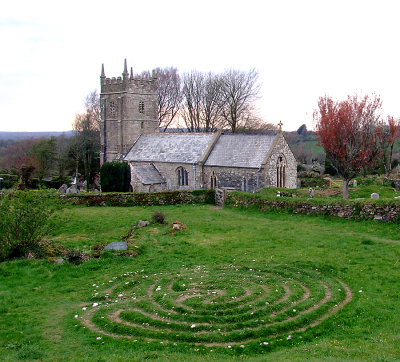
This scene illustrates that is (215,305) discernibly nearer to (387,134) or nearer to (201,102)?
(387,134)

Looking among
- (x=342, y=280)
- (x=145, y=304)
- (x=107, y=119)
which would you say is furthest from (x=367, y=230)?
(x=107, y=119)

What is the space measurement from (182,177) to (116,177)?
22.0 feet

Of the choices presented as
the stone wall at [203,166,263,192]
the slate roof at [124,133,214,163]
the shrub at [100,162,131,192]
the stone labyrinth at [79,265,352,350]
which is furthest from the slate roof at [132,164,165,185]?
the stone labyrinth at [79,265,352,350]

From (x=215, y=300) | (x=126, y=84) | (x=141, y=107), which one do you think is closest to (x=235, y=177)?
(x=141, y=107)

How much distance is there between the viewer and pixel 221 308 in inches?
480

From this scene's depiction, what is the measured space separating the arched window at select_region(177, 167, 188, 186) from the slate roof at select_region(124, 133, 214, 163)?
36.3 inches

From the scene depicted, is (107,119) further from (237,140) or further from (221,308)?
(221,308)

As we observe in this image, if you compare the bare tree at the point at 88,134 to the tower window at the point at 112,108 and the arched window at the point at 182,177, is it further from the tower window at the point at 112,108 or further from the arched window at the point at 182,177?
the arched window at the point at 182,177

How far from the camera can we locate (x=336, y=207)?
79.6 feet

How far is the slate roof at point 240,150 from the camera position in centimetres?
3634

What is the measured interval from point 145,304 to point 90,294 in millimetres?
2211

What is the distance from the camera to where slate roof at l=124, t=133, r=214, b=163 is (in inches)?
1598

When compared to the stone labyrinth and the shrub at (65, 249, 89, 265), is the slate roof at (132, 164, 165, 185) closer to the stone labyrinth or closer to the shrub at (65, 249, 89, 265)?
the shrub at (65, 249, 89, 265)

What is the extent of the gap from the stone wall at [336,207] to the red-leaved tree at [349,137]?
22.0ft
